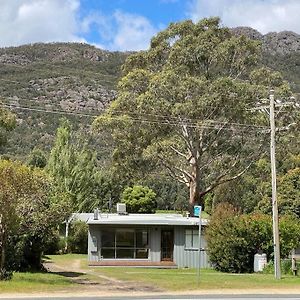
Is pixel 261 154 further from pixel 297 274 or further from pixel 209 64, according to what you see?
pixel 297 274

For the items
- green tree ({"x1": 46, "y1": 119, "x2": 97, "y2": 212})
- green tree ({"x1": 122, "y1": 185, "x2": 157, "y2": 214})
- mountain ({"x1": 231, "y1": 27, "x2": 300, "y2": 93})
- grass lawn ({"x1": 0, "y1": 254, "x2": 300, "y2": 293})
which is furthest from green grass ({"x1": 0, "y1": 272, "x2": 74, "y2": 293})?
mountain ({"x1": 231, "y1": 27, "x2": 300, "y2": 93})

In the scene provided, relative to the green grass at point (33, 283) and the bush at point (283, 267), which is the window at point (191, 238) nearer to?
the bush at point (283, 267)

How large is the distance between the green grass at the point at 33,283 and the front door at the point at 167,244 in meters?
12.7

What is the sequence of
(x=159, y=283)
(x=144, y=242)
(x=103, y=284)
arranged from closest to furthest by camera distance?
1. (x=103, y=284)
2. (x=159, y=283)
3. (x=144, y=242)

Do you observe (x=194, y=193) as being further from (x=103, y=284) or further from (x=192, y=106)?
(x=103, y=284)

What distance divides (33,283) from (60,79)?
8752cm

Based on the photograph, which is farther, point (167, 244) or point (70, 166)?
point (70, 166)

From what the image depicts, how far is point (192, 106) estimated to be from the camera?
39219 mm

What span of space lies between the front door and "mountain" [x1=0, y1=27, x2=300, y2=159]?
38.0m

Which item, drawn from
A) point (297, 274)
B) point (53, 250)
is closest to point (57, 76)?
point (53, 250)

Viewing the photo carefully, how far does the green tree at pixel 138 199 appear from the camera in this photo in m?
64.8

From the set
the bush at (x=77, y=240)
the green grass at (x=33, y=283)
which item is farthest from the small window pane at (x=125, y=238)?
the green grass at (x=33, y=283)

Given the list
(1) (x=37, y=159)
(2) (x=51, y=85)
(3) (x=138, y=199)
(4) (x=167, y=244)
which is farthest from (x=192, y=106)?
(2) (x=51, y=85)

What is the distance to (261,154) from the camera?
43.1 metres
